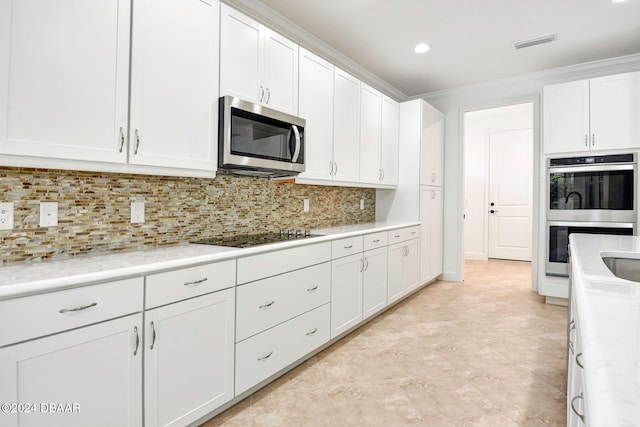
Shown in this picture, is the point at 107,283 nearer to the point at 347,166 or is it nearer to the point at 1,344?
the point at 1,344

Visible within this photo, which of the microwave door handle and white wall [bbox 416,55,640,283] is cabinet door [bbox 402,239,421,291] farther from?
the microwave door handle

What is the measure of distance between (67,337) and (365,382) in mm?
1675

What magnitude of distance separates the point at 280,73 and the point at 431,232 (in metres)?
2.98

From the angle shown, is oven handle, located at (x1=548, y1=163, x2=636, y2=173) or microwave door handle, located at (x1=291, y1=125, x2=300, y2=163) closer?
microwave door handle, located at (x1=291, y1=125, x2=300, y2=163)

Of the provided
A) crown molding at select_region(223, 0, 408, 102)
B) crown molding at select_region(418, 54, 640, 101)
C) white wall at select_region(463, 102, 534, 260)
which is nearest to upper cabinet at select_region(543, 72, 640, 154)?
crown molding at select_region(418, 54, 640, 101)

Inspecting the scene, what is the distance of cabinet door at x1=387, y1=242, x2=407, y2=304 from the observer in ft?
11.7

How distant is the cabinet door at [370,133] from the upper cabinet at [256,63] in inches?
43.1

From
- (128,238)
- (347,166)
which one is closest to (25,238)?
(128,238)

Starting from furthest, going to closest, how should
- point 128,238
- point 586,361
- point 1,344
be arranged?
point 128,238
point 1,344
point 586,361

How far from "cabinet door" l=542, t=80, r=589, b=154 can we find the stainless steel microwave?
2.89 metres

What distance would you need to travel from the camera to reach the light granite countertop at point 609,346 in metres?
0.46

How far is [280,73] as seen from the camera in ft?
8.38

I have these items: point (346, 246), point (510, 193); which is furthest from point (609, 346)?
point (510, 193)

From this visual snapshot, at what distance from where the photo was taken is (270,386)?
7.23 ft
